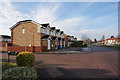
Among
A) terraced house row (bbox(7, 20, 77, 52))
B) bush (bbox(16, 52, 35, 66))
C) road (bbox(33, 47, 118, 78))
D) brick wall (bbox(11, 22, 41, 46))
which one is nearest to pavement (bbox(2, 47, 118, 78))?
road (bbox(33, 47, 118, 78))

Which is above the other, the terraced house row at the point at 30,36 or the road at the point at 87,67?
the terraced house row at the point at 30,36

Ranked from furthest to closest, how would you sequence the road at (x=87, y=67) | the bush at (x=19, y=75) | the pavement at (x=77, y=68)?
1. the road at (x=87, y=67)
2. the pavement at (x=77, y=68)
3. the bush at (x=19, y=75)

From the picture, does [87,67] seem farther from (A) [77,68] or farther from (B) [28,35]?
(B) [28,35]

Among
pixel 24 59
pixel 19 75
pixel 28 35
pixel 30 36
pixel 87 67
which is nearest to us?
pixel 19 75

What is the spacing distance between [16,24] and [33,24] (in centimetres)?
536

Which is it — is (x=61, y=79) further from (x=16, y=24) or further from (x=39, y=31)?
(x=16, y=24)

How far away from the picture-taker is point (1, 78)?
349 centimetres

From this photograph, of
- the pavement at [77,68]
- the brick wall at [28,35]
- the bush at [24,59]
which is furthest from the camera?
the brick wall at [28,35]

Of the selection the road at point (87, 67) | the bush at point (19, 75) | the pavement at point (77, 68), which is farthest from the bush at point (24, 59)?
the bush at point (19, 75)

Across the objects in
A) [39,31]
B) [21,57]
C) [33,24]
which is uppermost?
[33,24]

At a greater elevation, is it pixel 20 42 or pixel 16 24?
pixel 16 24

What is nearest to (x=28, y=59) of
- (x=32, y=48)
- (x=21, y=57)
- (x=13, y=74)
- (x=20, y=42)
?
(x=21, y=57)

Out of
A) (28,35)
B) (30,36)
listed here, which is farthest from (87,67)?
(28,35)

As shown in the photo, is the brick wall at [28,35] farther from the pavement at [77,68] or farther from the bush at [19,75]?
the bush at [19,75]
